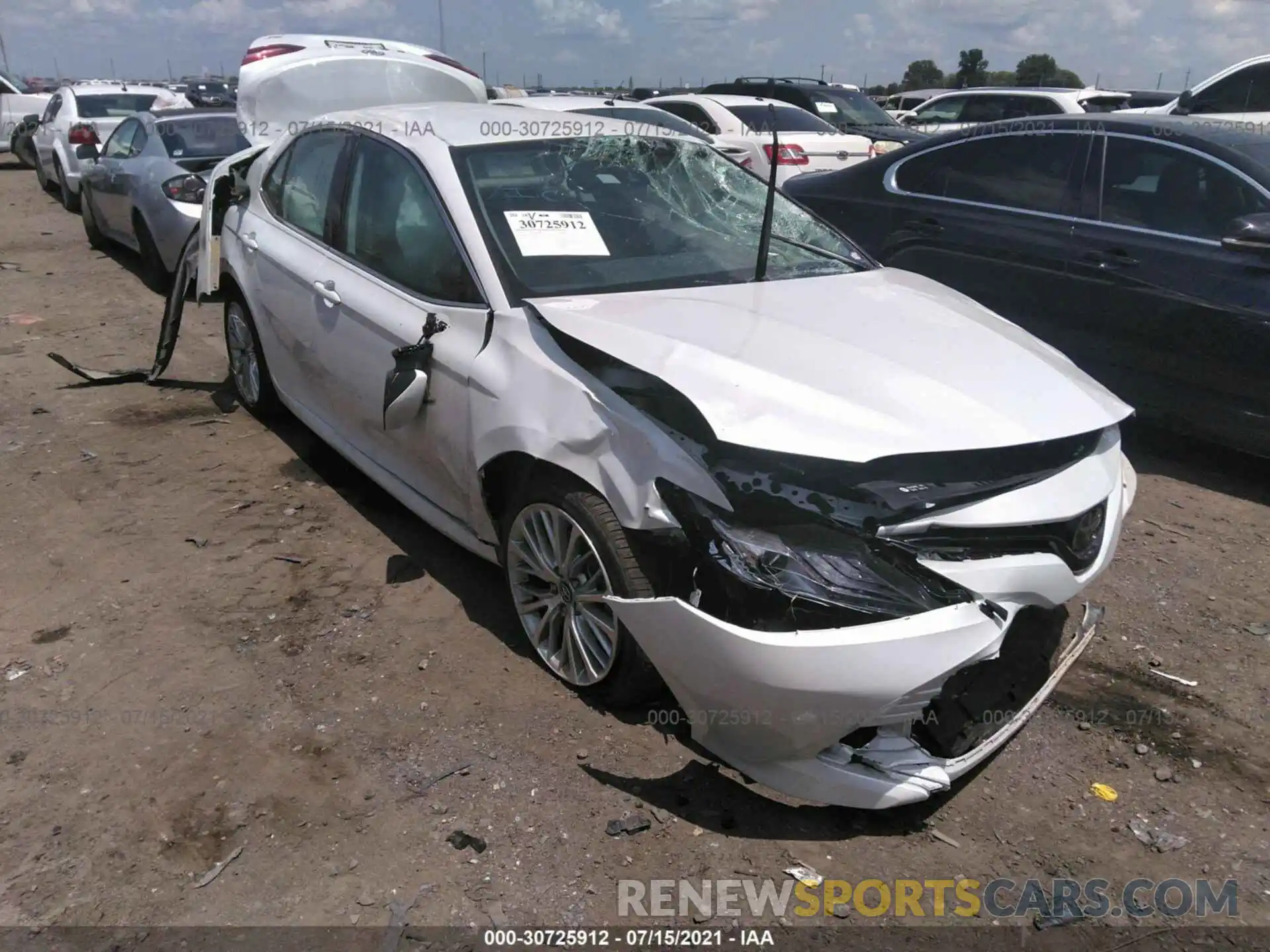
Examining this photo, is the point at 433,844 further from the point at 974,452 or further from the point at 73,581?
the point at 73,581

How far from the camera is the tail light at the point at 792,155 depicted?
998 centimetres

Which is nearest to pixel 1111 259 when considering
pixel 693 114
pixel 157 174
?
pixel 157 174

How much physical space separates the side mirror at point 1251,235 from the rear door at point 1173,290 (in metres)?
0.09

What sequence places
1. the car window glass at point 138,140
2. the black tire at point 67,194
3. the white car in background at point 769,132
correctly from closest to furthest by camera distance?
the car window glass at point 138,140
the white car in background at point 769,132
the black tire at point 67,194

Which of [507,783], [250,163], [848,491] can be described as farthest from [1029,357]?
[250,163]

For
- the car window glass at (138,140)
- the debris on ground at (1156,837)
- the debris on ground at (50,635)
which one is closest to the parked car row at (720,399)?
the debris on ground at (1156,837)

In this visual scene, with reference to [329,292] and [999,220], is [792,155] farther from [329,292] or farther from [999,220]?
[329,292]

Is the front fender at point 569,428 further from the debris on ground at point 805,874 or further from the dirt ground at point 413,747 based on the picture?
the debris on ground at point 805,874

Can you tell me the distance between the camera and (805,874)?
251cm

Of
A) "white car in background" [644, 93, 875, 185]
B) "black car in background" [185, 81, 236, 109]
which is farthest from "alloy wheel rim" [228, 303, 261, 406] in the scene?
"black car in background" [185, 81, 236, 109]

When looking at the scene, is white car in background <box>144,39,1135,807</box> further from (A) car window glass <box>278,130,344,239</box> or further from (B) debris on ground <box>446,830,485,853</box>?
(B) debris on ground <box>446,830,485,853</box>

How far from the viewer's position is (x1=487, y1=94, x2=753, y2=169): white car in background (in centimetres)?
436

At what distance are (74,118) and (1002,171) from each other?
12962 millimetres

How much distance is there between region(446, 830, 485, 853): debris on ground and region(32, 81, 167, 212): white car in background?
492 inches
